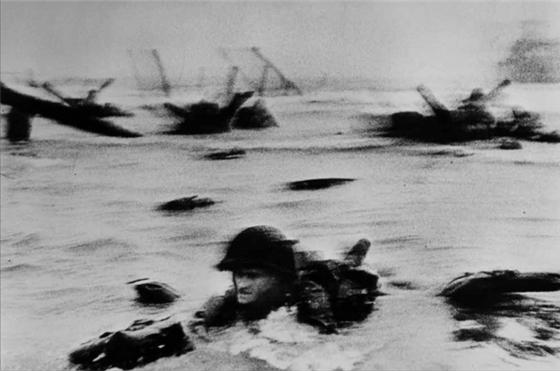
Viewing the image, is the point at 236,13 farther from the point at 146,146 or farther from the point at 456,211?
the point at 456,211

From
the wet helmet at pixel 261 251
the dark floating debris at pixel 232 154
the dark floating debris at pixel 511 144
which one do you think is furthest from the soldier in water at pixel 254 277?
the dark floating debris at pixel 511 144

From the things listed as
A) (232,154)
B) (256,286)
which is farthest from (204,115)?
(256,286)

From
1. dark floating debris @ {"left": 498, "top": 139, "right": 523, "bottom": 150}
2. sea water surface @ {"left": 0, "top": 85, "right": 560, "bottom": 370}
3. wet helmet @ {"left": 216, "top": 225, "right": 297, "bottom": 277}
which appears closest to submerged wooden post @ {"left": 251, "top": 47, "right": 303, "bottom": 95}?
sea water surface @ {"left": 0, "top": 85, "right": 560, "bottom": 370}

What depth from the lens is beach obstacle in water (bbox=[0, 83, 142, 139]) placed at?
1316 millimetres

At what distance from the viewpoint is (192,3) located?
4.27 feet

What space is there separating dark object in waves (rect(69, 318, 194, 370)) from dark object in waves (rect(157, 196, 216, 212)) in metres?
0.18

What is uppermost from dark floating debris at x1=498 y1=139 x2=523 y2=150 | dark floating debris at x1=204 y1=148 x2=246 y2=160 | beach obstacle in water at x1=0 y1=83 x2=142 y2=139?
beach obstacle in water at x1=0 y1=83 x2=142 y2=139

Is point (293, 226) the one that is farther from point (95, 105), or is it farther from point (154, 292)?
point (95, 105)

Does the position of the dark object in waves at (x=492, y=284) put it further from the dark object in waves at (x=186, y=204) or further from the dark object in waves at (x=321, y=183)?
the dark object in waves at (x=186, y=204)

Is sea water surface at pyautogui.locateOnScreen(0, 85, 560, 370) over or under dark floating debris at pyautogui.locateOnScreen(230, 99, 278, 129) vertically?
under

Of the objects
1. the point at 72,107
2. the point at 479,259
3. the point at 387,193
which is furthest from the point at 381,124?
the point at 72,107

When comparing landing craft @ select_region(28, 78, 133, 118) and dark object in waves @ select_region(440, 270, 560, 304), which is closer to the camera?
dark object in waves @ select_region(440, 270, 560, 304)

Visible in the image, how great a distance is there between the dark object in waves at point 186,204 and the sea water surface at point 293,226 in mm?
10

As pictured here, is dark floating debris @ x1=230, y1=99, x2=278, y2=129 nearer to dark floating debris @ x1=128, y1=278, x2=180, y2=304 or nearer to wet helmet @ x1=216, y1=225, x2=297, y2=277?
wet helmet @ x1=216, y1=225, x2=297, y2=277
